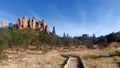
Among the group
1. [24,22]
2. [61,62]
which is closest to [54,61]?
[61,62]

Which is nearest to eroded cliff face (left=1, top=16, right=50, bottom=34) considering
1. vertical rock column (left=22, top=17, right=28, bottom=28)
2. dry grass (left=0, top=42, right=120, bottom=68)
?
vertical rock column (left=22, top=17, right=28, bottom=28)

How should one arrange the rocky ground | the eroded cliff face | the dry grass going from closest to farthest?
1. the rocky ground
2. the dry grass
3. the eroded cliff face

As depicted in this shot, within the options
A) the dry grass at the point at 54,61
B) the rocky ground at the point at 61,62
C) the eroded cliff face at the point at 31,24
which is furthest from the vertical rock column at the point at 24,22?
the rocky ground at the point at 61,62

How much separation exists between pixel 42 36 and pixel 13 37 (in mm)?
24508

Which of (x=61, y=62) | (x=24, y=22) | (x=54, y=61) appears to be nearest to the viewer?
(x=61, y=62)

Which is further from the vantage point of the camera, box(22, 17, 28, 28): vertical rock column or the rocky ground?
box(22, 17, 28, 28): vertical rock column

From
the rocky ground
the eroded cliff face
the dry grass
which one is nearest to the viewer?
the rocky ground

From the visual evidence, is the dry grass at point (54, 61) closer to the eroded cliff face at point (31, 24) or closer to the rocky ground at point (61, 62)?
the rocky ground at point (61, 62)

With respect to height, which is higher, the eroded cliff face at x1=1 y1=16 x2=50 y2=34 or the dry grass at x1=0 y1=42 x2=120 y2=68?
the eroded cliff face at x1=1 y1=16 x2=50 y2=34

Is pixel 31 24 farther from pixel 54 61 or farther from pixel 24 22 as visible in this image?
pixel 54 61

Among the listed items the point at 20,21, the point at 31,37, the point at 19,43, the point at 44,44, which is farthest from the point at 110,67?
the point at 20,21

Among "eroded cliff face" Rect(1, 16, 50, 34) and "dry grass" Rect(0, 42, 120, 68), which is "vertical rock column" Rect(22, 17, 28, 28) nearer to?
"eroded cliff face" Rect(1, 16, 50, 34)

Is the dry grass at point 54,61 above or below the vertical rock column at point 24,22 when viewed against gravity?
below

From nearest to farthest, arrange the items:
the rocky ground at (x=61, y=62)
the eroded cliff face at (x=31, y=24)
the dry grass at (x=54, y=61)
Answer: the rocky ground at (x=61, y=62) < the dry grass at (x=54, y=61) < the eroded cliff face at (x=31, y=24)
